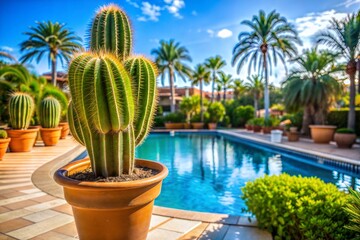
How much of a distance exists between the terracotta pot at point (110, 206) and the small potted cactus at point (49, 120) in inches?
320

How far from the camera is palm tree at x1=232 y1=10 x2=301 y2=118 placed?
58.8ft

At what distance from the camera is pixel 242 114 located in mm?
24781

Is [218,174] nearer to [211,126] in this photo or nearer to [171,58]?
[211,126]

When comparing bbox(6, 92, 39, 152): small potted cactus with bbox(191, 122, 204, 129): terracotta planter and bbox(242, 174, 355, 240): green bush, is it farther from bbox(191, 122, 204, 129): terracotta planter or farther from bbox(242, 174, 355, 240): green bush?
bbox(191, 122, 204, 129): terracotta planter

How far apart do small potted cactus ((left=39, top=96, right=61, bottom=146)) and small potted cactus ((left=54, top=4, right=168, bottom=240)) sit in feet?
25.7

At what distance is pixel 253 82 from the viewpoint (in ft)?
101

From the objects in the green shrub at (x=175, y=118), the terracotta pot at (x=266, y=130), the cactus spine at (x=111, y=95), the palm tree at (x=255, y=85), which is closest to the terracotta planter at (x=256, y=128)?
the terracotta pot at (x=266, y=130)

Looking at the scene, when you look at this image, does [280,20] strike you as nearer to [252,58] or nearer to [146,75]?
[252,58]

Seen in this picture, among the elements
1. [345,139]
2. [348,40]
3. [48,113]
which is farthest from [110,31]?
[348,40]

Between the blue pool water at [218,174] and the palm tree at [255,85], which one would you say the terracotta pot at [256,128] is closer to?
the blue pool water at [218,174]

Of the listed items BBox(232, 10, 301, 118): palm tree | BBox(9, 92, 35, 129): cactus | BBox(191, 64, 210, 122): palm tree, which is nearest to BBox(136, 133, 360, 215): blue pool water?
BBox(9, 92, 35, 129): cactus

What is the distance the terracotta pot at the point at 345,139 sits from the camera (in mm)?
10438

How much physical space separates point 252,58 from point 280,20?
3.26 meters

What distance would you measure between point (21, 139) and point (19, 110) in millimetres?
898
